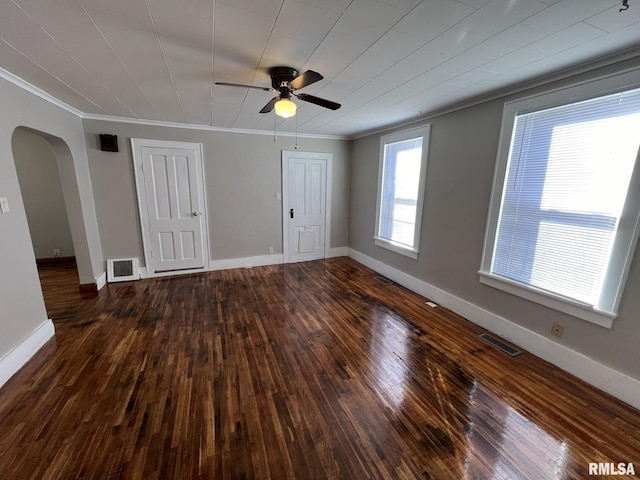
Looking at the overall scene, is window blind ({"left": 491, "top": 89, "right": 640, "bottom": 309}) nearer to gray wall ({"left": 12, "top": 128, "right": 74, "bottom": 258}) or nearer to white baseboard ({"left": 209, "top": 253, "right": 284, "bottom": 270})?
white baseboard ({"left": 209, "top": 253, "right": 284, "bottom": 270})

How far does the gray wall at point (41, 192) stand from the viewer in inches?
176

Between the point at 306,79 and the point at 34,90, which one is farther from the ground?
the point at 34,90

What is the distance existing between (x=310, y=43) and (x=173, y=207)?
11.5 feet

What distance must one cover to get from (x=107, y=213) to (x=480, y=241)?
5068mm

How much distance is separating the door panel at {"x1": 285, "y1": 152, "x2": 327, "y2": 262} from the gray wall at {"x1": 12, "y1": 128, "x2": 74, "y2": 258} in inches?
159

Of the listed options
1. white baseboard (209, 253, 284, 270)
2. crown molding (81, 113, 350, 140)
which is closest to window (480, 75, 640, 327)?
crown molding (81, 113, 350, 140)

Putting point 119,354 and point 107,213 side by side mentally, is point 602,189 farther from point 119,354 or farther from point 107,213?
point 107,213

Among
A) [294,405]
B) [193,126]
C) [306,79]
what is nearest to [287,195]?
[193,126]

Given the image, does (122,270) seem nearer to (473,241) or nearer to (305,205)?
(305,205)

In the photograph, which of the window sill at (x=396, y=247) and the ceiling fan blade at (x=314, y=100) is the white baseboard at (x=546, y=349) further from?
the ceiling fan blade at (x=314, y=100)

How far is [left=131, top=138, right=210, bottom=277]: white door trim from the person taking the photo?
12.8 feet

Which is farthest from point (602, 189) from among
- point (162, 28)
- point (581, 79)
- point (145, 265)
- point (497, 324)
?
point (145, 265)

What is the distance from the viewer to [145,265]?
421cm

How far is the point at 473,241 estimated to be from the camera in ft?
9.67
